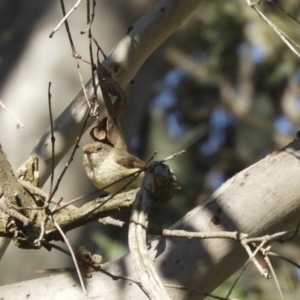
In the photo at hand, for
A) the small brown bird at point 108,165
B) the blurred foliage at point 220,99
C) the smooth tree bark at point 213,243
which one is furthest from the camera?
the blurred foliage at point 220,99

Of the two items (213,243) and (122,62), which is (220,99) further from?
(213,243)

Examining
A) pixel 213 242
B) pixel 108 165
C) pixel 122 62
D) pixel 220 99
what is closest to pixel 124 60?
pixel 122 62

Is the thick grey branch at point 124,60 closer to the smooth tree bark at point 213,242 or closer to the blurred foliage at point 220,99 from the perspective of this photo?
the smooth tree bark at point 213,242

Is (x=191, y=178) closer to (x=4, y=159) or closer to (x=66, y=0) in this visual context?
(x=66, y=0)

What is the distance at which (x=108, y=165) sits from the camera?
7.79 ft

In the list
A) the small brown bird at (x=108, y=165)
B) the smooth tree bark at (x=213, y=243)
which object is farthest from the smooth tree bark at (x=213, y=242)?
the small brown bird at (x=108, y=165)

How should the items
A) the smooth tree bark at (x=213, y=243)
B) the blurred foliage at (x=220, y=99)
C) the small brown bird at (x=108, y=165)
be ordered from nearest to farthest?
the smooth tree bark at (x=213, y=243), the small brown bird at (x=108, y=165), the blurred foliage at (x=220, y=99)

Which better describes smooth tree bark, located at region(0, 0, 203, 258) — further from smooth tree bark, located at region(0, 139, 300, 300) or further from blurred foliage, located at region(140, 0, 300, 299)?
blurred foliage, located at region(140, 0, 300, 299)

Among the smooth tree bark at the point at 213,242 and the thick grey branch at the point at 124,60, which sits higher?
the thick grey branch at the point at 124,60

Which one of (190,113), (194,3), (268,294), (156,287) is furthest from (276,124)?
(156,287)

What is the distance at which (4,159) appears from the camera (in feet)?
5.91

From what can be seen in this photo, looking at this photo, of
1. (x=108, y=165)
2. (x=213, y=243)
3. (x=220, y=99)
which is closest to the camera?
(x=213, y=243)

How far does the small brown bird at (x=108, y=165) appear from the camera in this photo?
2339 mm

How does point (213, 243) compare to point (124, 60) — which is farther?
point (124, 60)
